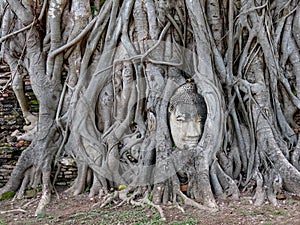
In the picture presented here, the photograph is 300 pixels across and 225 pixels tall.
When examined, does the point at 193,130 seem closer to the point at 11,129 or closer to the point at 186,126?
the point at 186,126

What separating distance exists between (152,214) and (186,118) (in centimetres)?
112

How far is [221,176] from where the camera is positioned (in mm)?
3248

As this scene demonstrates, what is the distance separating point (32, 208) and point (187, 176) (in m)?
1.68

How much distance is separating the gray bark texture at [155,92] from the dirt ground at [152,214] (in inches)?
5.8

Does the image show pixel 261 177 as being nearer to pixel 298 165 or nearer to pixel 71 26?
pixel 298 165

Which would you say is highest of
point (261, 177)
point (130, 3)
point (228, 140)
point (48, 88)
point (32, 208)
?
point (130, 3)

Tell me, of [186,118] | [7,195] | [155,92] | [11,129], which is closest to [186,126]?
[186,118]

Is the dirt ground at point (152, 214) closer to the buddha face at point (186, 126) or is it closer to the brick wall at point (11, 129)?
the brick wall at point (11, 129)

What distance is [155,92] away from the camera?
3.57 m

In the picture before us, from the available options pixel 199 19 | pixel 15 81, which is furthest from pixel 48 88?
pixel 199 19

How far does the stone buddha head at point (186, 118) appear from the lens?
3.40m

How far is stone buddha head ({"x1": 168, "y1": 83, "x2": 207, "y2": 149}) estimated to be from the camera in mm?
3398

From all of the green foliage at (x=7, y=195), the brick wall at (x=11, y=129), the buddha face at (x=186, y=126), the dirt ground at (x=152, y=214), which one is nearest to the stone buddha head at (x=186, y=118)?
the buddha face at (x=186, y=126)

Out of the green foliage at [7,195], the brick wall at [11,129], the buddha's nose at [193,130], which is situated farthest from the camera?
the brick wall at [11,129]
